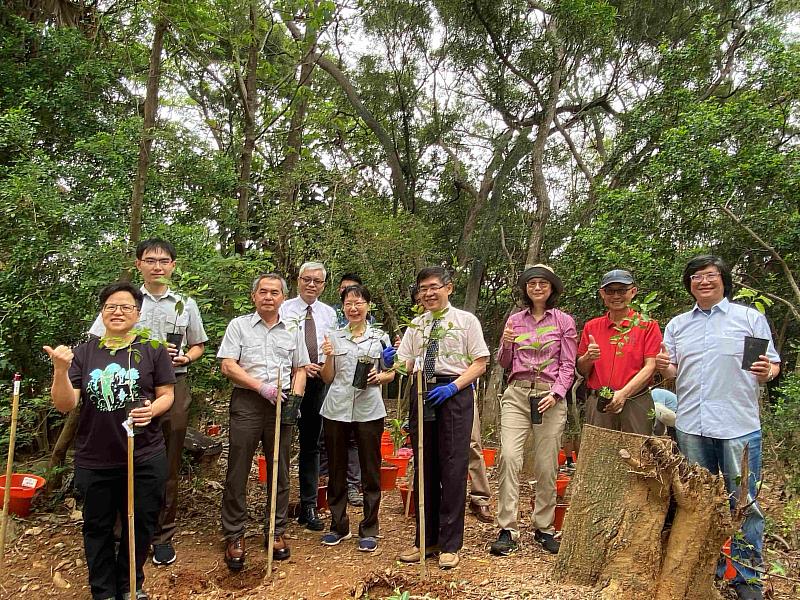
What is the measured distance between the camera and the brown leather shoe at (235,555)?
11.4 feet

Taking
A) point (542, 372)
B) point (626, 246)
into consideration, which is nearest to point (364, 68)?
point (626, 246)

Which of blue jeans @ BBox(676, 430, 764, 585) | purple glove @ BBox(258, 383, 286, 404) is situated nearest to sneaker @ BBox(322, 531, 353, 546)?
purple glove @ BBox(258, 383, 286, 404)

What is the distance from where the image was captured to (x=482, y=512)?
446 centimetres

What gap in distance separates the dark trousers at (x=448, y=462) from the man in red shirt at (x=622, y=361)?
3.07 feet

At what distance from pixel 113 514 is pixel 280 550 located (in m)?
1.09

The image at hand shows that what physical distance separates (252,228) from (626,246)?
15.1ft

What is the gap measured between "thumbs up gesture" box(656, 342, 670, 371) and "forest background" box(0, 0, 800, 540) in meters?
0.61

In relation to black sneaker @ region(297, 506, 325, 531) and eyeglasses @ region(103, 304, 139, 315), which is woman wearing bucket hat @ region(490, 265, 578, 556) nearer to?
black sneaker @ region(297, 506, 325, 531)

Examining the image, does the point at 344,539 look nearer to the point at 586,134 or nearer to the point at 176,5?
the point at 176,5

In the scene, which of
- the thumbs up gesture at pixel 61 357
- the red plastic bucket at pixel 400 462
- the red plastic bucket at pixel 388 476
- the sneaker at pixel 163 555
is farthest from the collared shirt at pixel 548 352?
the thumbs up gesture at pixel 61 357

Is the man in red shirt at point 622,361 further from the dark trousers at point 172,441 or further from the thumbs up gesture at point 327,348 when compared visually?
the dark trousers at point 172,441

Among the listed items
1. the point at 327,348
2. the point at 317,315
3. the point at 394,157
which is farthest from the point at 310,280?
the point at 394,157

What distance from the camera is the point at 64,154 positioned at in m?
6.84


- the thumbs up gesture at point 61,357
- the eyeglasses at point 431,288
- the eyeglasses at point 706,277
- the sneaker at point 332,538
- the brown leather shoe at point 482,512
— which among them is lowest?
the brown leather shoe at point 482,512
